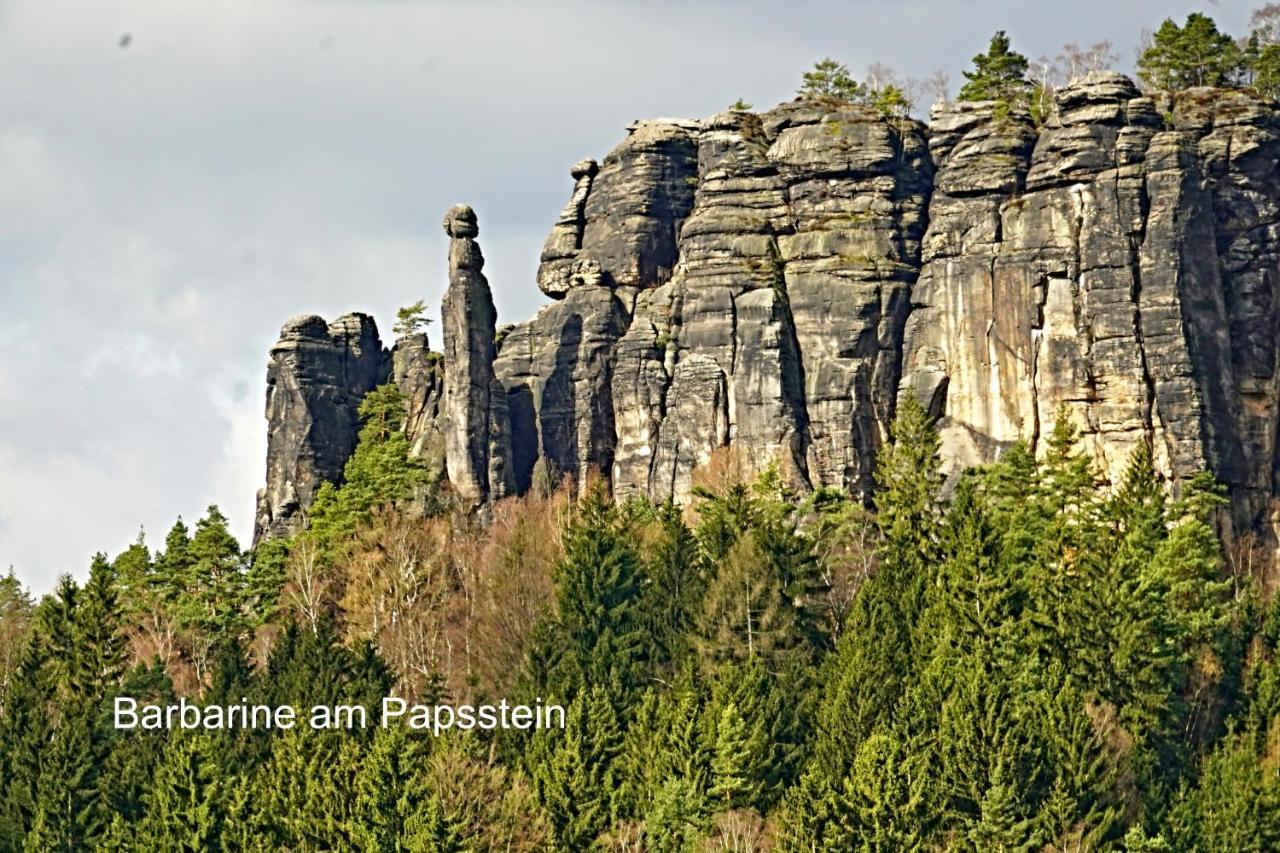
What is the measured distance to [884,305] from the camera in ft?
303

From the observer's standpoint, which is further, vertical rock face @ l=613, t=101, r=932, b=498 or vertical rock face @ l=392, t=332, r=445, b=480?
vertical rock face @ l=392, t=332, r=445, b=480

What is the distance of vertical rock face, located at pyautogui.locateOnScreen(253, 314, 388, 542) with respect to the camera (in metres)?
102

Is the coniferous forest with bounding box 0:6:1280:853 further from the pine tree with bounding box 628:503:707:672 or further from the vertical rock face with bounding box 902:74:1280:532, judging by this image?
the vertical rock face with bounding box 902:74:1280:532

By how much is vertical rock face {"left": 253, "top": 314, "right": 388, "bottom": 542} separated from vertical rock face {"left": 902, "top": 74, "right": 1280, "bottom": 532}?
2798cm

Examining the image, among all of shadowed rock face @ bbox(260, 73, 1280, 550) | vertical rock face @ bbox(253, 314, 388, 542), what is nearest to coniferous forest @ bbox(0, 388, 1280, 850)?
shadowed rock face @ bbox(260, 73, 1280, 550)

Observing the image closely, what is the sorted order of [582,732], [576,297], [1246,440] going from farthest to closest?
[576,297] < [1246,440] < [582,732]

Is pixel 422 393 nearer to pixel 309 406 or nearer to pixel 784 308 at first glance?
pixel 309 406

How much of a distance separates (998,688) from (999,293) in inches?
1195

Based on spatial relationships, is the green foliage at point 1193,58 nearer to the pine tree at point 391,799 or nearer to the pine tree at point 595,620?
the pine tree at point 595,620

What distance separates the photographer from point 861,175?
9500cm

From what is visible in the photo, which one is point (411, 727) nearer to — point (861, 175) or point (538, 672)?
point (538, 672)

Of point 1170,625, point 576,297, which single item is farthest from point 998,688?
point 576,297

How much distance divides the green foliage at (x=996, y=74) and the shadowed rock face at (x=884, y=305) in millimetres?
3634

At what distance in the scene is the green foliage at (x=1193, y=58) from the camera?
94.8m
